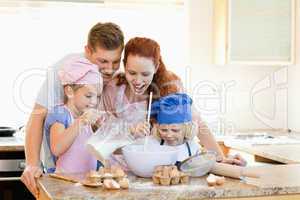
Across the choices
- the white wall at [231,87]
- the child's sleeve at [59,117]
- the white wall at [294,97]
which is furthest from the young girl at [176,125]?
the white wall at [294,97]

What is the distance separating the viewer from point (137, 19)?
4.34m

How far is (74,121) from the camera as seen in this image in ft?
7.22

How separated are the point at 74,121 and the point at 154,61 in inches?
21.3

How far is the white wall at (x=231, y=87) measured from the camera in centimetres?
448

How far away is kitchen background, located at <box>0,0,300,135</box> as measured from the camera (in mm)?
4160

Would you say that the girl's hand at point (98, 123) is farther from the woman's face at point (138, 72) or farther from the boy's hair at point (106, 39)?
the boy's hair at point (106, 39)

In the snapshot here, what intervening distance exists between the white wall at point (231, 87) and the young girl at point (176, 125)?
2243 mm

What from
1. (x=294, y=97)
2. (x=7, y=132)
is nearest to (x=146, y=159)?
(x=7, y=132)

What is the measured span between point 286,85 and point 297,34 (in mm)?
468

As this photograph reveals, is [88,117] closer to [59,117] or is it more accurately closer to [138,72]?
[59,117]

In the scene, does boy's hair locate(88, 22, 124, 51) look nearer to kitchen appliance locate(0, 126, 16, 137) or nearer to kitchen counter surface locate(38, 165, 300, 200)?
kitchen counter surface locate(38, 165, 300, 200)

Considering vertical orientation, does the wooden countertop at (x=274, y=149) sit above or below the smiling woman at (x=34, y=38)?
below

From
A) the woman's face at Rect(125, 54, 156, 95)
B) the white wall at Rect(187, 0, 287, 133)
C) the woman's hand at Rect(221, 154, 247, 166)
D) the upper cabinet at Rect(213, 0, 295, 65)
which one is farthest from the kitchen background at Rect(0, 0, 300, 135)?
the woman's hand at Rect(221, 154, 247, 166)

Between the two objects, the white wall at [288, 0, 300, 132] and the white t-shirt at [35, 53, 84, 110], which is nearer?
the white t-shirt at [35, 53, 84, 110]
